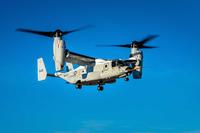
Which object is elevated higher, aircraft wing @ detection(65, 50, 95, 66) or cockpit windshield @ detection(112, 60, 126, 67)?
aircraft wing @ detection(65, 50, 95, 66)

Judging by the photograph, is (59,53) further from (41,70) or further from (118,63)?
(41,70)

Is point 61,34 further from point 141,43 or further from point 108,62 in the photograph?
point 141,43

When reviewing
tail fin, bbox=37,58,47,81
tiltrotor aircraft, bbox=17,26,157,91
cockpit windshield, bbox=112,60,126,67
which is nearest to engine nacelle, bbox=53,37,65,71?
tiltrotor aircraft, bbox=17,26,157,91

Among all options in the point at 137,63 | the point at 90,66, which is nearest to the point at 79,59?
the point at 90,66

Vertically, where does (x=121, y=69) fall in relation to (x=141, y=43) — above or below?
below

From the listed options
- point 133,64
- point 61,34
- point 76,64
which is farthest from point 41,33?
point 133,64

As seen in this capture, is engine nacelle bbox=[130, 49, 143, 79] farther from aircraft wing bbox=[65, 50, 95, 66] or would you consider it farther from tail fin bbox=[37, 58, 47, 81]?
tail fin bbox=[37, 58, 47, 81]

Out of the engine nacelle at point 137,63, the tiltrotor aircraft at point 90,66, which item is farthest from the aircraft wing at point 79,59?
the engine nacelle at point 137,63
